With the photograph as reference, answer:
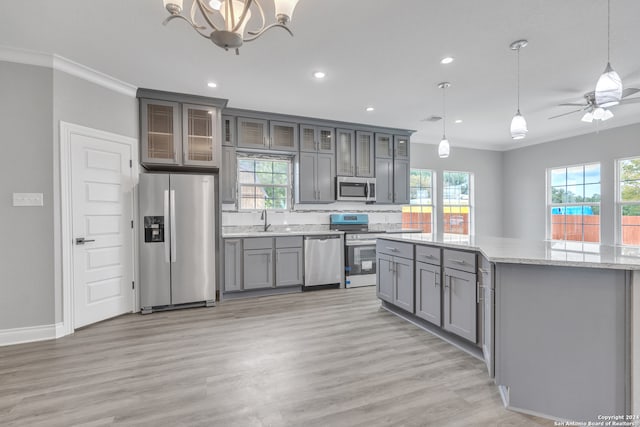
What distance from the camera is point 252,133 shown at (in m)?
4.66

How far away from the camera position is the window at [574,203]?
18.3ft

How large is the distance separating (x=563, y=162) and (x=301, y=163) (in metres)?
5.13

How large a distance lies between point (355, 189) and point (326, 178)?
0.56 meters

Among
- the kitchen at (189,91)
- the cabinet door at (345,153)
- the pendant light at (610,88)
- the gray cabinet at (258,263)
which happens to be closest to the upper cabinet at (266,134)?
the kitchen at (189,91)

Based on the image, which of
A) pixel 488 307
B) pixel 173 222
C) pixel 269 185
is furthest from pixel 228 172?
pixel 488 307

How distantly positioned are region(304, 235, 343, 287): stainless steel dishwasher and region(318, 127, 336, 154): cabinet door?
1447 mm

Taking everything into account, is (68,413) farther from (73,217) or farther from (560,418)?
(560,418)

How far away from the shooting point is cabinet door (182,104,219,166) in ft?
13.2

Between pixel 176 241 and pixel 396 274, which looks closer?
pixel 396 274

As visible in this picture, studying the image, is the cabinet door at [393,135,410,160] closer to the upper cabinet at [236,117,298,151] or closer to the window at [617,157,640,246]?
the upper cabinet at [236,117,298,151]

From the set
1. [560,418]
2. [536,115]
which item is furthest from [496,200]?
[560,418]

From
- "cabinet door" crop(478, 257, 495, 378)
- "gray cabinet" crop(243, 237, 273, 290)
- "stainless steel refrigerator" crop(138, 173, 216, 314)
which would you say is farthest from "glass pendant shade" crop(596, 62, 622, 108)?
"stainless steel refrigerator" crop(138, 173, 216, 314)

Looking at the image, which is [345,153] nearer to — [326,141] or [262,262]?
[326,141]

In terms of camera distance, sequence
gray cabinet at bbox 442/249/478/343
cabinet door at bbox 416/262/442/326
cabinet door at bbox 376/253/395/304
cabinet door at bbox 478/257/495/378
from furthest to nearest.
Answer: cabinet door at bbox 376/253/395/304 < cabinet door at bbox 416/262/442/326 < gray cabinet at bbox 442/249/478/343 < cabinet door at bbox 478/257/495/378
